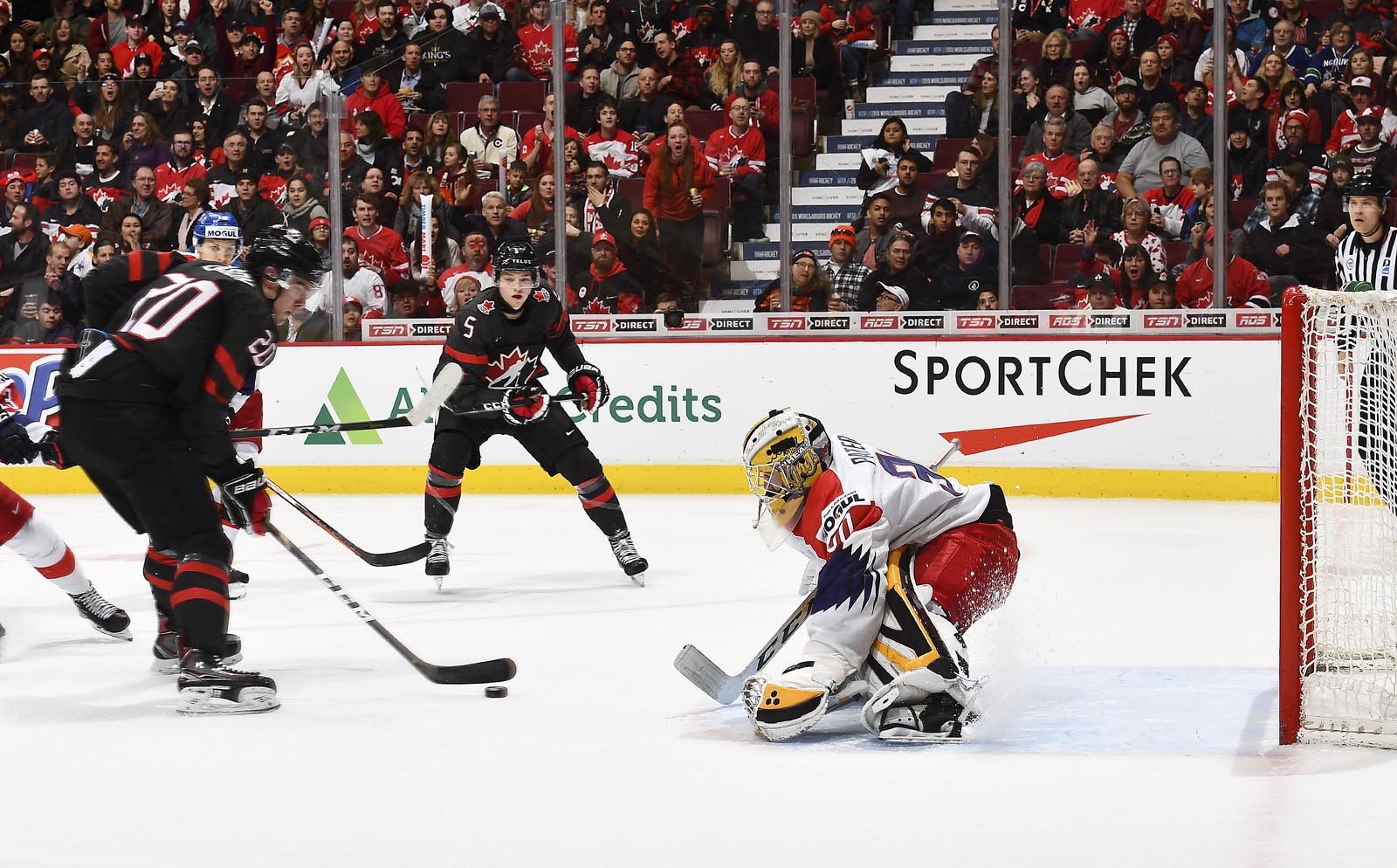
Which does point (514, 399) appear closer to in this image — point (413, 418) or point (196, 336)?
point (413, 418)

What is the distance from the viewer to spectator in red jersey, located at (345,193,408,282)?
26.7 feet

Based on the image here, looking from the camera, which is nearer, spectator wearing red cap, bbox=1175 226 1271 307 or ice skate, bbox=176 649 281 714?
ice skate, bbox=176 649 281 714

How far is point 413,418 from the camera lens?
14.0 ft

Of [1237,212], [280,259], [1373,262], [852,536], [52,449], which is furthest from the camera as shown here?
[1237,212]

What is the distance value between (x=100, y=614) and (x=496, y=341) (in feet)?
5.45

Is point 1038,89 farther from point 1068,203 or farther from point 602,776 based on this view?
point 602,776

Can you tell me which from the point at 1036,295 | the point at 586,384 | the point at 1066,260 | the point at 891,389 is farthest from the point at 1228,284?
the point at 586,384

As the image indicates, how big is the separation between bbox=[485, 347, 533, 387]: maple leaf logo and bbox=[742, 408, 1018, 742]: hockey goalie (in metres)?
2.40

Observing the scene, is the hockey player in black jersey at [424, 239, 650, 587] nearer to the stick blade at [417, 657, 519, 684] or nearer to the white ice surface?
the white ice surface

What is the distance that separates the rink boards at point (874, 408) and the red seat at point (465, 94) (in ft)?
4.28

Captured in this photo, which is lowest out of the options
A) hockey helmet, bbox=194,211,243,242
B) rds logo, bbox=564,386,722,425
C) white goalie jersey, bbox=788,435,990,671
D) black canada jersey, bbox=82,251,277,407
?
rds logo, bbox=564,386,722,425

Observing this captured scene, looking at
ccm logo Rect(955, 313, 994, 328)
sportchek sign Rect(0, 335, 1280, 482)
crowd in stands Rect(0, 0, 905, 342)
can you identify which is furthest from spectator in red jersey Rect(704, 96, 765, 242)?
ccm logo Rect(955, 313, 994, 328)

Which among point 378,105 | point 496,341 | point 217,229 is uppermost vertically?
point 378,105

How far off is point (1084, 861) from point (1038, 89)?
5.78 metres
